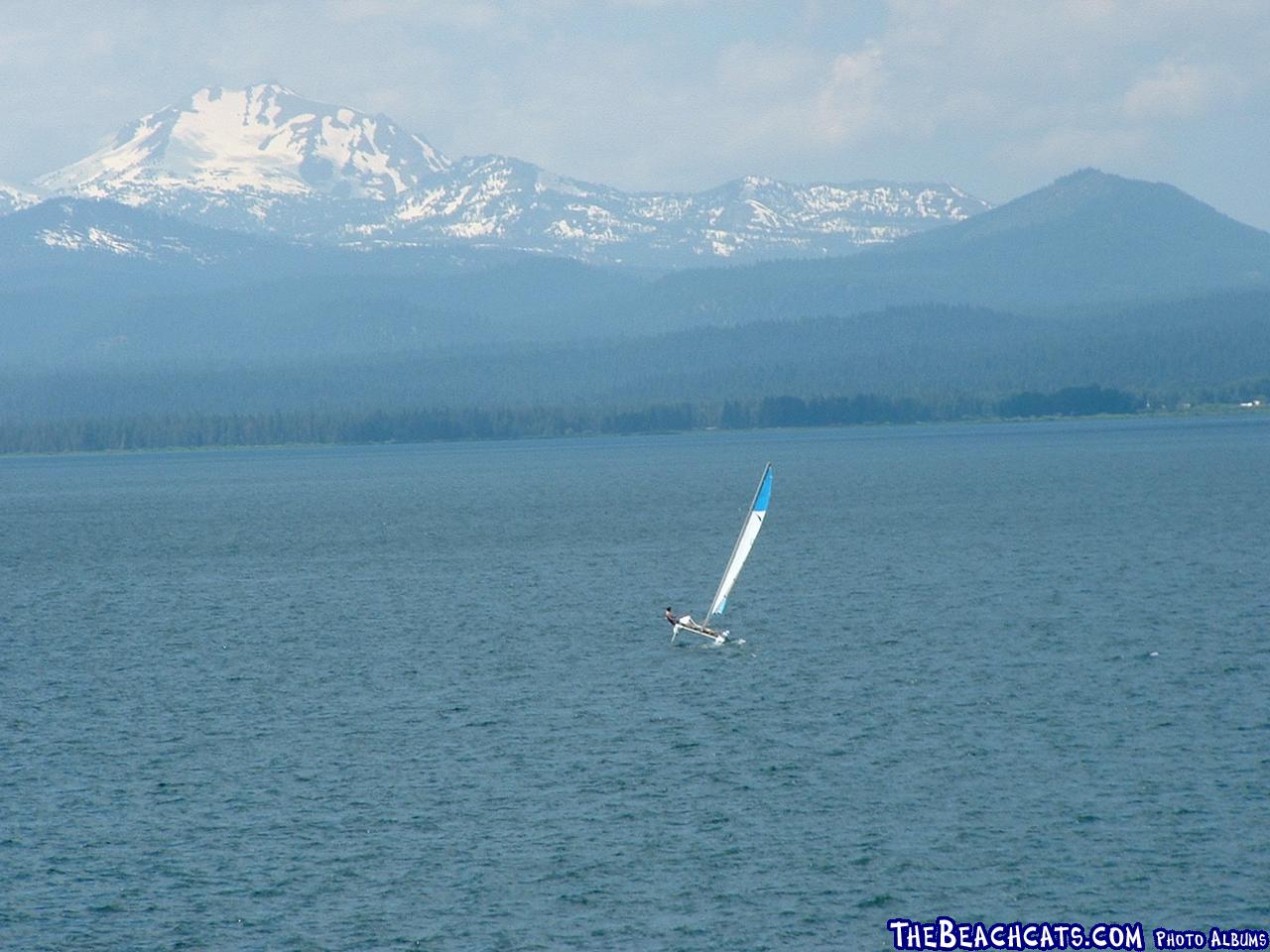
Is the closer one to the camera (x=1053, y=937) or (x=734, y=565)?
(x=1053, y=937)

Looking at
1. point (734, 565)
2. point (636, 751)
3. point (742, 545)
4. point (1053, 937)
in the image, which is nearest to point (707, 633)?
point (734, 565)

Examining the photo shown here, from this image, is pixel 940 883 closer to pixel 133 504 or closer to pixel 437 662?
pixel 437 662

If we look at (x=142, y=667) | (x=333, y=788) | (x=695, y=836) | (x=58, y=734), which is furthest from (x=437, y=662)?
(x=695, y=836)

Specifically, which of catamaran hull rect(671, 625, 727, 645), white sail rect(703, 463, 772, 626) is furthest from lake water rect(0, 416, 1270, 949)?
white sail rect(703, 463, 772, 626)

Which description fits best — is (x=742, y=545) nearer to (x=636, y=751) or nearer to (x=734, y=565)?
(x=734, y=565)

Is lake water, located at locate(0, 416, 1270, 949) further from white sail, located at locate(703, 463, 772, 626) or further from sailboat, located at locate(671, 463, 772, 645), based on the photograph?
white sail, located at locate(703, 463, 772, 626)

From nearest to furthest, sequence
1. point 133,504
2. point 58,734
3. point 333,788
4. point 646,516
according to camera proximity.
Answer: point 333,788
point 58,734
point 646,516
point 133,504
